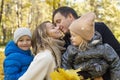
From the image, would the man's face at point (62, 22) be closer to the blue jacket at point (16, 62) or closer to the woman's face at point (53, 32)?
the woman's face at point (53, 32)

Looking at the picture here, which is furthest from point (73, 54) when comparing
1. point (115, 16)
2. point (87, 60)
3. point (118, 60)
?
point (115, 16)

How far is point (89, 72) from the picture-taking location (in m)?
3.76

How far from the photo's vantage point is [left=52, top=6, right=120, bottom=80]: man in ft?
13.0

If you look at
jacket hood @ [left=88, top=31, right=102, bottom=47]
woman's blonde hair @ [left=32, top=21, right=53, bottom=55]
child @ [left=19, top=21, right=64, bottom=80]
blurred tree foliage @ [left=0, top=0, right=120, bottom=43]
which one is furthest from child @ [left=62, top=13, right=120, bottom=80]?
blurred tree foliage @ [left=0, top=0, right=120, bottom=43]

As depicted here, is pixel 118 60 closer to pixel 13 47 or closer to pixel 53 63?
pixel 53 63

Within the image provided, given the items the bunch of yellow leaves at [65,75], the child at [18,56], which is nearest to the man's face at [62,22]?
the child at [18,56]

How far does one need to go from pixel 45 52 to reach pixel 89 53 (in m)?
0.51

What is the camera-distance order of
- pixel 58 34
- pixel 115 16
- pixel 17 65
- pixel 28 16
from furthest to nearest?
pixel 28 16 < pixel 115 16 < pixel 17 65 < pixel 58 34

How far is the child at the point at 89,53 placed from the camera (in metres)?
3.64

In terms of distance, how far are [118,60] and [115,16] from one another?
1722 inches

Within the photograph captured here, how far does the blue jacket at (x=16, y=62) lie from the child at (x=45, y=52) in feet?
1.47

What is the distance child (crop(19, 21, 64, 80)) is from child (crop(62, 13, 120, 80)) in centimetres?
14

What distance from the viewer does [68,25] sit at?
13.6 feet

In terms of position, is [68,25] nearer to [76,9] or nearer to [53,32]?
[53,32]
